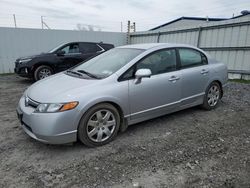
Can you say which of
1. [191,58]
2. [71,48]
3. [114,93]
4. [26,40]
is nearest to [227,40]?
[191,58]

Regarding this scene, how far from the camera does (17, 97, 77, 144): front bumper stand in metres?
2.57

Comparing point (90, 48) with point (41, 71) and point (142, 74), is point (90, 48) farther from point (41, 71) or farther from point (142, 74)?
point (142, 74)

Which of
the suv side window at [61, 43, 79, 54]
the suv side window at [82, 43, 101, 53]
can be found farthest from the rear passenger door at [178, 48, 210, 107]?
the suv side window at [61, 43, 79, 54]

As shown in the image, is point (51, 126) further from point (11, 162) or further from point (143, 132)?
point (143, 132)

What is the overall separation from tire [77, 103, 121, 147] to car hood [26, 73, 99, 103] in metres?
0.33

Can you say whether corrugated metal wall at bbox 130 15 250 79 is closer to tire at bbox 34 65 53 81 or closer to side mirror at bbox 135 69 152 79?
side mirror at bbox 135 69 152 79

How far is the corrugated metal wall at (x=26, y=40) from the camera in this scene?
388 inches

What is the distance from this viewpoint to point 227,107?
15.0 feet

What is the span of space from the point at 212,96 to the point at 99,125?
2726mm

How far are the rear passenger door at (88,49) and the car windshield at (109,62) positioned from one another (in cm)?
436

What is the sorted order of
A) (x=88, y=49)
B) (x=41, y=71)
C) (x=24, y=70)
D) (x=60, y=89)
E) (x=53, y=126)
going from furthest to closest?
(x=88, y=49) → (x=41, y=71) → (x=24, y=70) → (x=60, y=89) → (x=53, y=126)

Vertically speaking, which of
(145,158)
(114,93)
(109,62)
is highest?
(109,62)

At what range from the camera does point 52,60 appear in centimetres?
746

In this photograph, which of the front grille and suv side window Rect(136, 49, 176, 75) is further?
suv side window Rect(136, 49, 176, 75)
